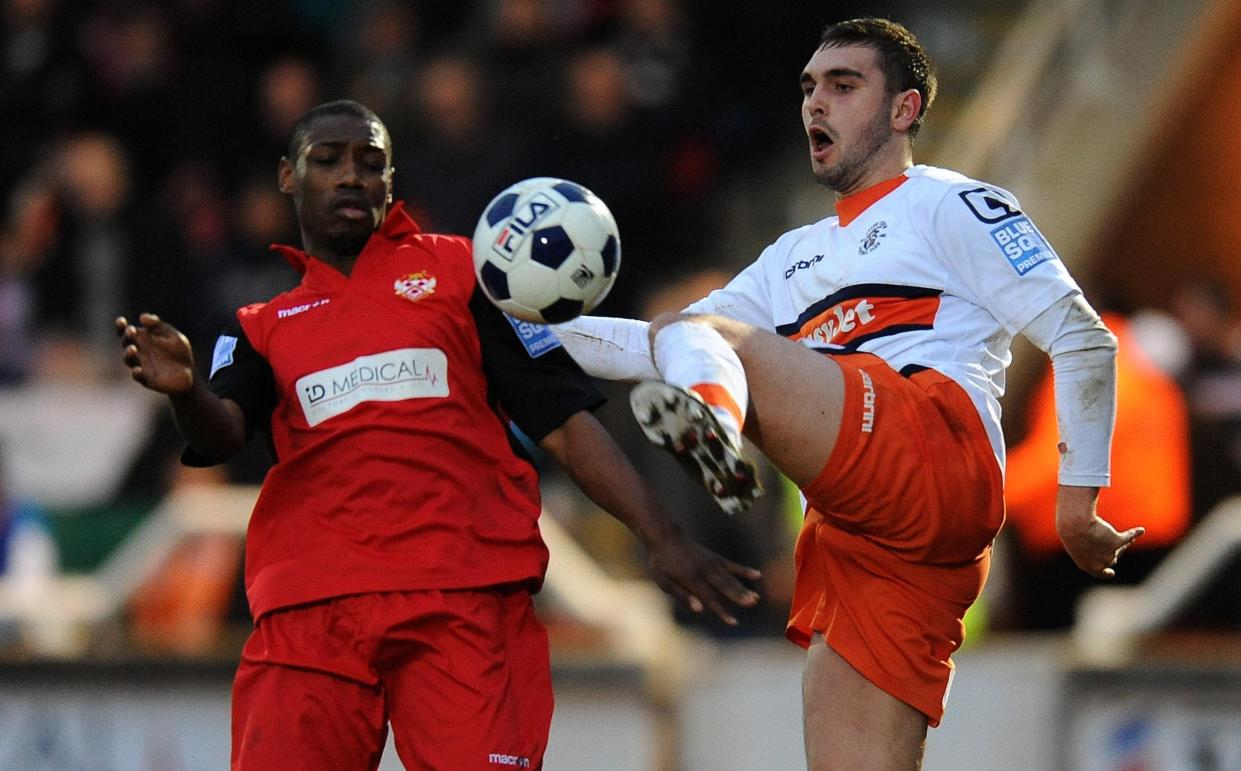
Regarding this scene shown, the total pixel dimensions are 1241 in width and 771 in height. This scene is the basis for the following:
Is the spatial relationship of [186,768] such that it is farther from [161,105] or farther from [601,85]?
[161,105]

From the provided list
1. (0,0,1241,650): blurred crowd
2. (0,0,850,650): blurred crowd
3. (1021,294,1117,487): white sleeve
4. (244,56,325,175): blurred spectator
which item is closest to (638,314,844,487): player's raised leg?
(1021,294,1117,487): white sleeve

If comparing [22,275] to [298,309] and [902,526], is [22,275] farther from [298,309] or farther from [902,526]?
[902,526]

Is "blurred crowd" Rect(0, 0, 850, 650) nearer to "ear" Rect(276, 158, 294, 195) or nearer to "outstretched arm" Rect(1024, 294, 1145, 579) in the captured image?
"ear" Rect(276, 158, 294, 195)

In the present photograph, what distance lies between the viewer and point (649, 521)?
4.62 meters

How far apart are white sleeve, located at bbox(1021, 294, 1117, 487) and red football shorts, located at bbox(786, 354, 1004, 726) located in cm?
20

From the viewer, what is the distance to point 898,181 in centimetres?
496

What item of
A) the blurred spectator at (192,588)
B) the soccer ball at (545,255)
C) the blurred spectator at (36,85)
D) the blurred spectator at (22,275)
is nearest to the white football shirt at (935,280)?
the soccer ball at (545,255)

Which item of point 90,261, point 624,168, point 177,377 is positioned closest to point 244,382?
point 177,377

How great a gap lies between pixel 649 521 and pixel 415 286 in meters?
0.81

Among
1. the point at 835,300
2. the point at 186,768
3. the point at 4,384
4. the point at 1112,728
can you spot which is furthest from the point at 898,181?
the point at 4,384

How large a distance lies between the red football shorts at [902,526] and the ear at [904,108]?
63 cm

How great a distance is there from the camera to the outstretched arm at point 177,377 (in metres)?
4.43

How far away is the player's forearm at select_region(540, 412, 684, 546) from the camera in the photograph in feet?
15.2

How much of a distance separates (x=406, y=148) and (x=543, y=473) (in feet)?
7.88
